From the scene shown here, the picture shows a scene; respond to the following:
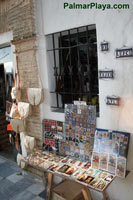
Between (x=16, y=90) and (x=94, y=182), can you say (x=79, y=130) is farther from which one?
(x=16, y=90)

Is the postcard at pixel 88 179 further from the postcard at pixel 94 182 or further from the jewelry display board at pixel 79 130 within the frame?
the jewelry display board at pixel 79 130

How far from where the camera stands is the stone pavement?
4285mm

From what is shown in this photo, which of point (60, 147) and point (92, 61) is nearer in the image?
point (92, 61)

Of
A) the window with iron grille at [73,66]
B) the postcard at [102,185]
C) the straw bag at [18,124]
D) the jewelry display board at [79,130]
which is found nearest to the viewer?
the postcard at [102,185]

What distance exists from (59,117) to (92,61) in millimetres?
1261

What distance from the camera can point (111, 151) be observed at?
329cm

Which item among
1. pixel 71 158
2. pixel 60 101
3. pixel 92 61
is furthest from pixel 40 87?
pixel 71 158

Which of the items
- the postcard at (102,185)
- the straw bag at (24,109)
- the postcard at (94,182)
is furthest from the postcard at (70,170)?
the straw bag at (24,109)

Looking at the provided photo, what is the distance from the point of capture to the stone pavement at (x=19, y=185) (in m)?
4.29

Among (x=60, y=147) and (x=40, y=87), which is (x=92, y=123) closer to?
(x=60, y=147)

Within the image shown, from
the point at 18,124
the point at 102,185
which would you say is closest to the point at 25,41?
the point at 18,124

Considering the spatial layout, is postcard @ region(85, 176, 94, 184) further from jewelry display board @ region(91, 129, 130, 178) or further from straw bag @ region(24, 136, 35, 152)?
straw bag @ region(24, 136, 35, 152)

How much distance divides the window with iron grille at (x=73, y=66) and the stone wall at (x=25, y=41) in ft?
1.25

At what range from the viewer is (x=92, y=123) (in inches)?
141
